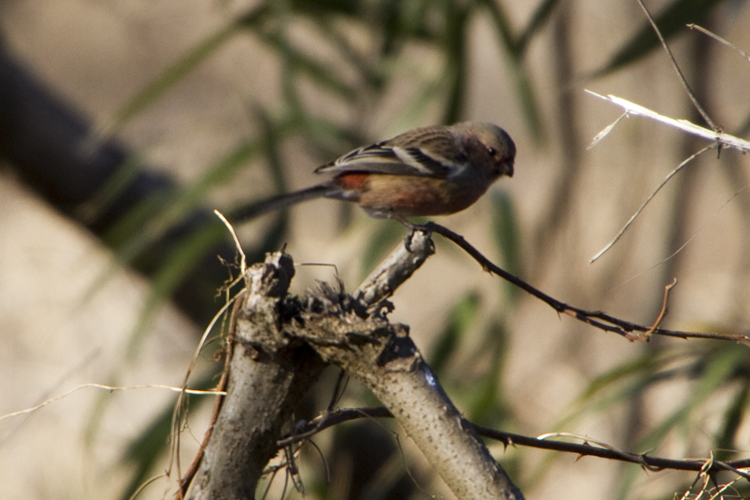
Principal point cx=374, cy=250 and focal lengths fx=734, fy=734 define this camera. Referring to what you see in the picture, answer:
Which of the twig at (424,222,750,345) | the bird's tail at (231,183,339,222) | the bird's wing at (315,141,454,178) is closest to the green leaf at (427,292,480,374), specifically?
the bird's wing at (315,141,454,178)

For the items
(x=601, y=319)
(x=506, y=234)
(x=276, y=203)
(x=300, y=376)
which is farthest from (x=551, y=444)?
(x=506, y=234)

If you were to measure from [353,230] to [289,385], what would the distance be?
2.11 metres

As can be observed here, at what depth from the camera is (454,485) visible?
0.97m

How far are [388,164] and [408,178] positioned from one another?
86mm

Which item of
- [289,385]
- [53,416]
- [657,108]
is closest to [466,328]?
[657,108]

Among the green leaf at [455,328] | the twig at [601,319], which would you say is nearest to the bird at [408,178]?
the green leaf at [455,328]

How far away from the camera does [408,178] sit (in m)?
2.45

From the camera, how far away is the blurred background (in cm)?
281

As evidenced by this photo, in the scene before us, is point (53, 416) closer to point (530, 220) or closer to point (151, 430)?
point (151, 430)

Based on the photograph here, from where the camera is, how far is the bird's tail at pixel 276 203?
2.05 m

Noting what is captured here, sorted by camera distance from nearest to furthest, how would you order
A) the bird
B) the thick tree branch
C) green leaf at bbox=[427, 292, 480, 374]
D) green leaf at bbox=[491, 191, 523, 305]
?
the thick tree branch < the bird < green leaf at bbox=[491, 191, 523, 305] < green leaf at bbox=[427, 292, 480, 374]

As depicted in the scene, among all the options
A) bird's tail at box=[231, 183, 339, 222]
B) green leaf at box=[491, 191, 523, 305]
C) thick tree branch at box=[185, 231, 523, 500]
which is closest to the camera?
thick tree branch at box=[185, 231, 523, 500]

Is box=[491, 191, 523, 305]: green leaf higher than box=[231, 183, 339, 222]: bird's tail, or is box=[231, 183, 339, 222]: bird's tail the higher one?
box=[491, 191, 523, 305]: green leaf

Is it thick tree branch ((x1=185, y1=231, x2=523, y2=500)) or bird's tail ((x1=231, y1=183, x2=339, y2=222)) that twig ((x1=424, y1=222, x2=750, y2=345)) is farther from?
bird's tail ((x1=231, y1=183, x2=339, y2=222))
